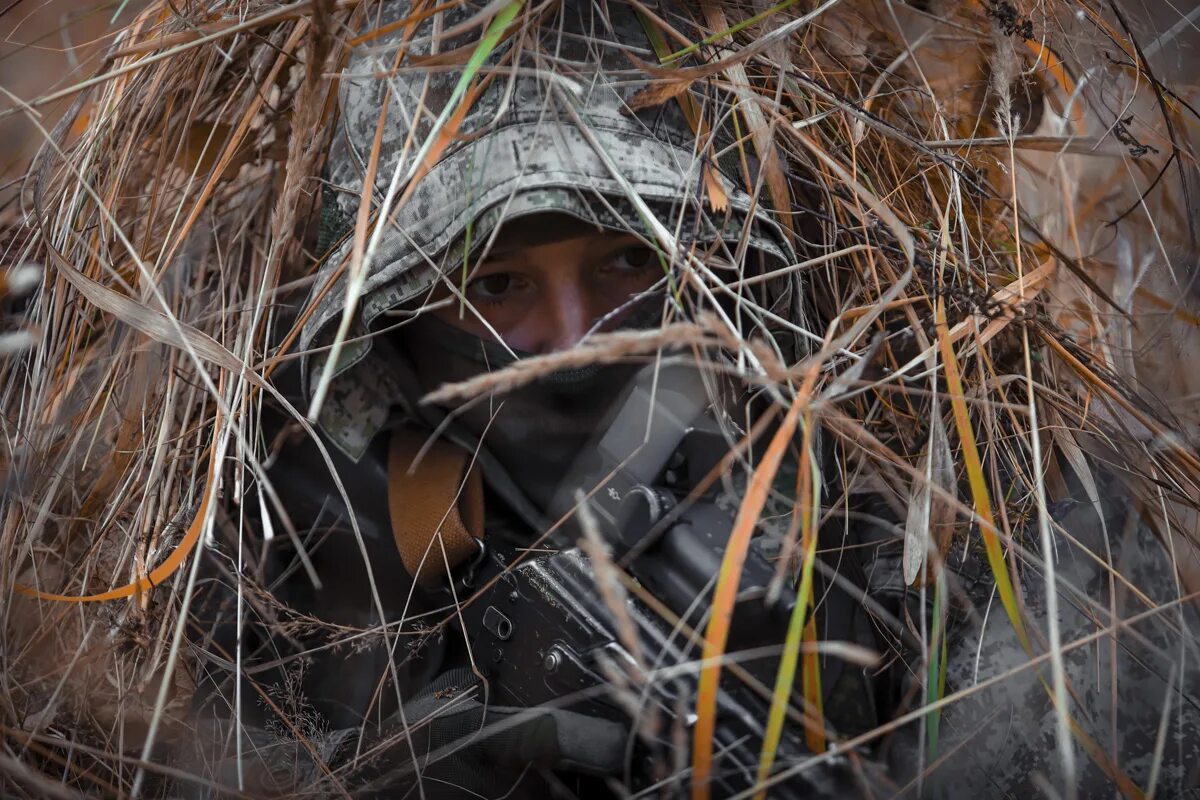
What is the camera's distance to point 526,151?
132cm

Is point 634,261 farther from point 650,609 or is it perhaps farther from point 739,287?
point 650,609

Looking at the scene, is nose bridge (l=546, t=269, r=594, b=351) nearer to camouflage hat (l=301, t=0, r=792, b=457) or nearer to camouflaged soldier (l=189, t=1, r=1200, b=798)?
camouflaged soldier (l=189, t=1, r=1200, b=798)

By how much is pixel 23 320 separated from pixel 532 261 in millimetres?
977

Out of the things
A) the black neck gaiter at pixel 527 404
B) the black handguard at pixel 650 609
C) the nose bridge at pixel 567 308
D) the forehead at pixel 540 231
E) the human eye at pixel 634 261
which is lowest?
the black handguard at pixel 650 609

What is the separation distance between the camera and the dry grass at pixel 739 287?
130cm

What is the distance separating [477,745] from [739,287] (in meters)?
0.78

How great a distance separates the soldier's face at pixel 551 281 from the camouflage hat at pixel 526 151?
0.07 m

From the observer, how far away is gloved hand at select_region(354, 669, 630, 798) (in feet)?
4.16

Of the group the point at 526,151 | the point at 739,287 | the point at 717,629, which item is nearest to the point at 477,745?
the point at 717,629

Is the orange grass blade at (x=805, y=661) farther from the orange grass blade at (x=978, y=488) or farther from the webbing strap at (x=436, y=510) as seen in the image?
the webbing strap at (x=436, y=510)

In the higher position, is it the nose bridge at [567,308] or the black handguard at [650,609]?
the nose bridge at [567,308]

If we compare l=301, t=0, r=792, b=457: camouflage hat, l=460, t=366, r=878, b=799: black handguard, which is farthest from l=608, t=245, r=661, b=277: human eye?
l=460, t=366, r=878, b=799: black handguard

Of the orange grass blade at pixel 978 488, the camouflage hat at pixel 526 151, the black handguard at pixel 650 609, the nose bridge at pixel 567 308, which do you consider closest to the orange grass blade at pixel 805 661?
the black handguard at pixel 650 609

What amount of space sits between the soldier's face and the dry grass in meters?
0.21
